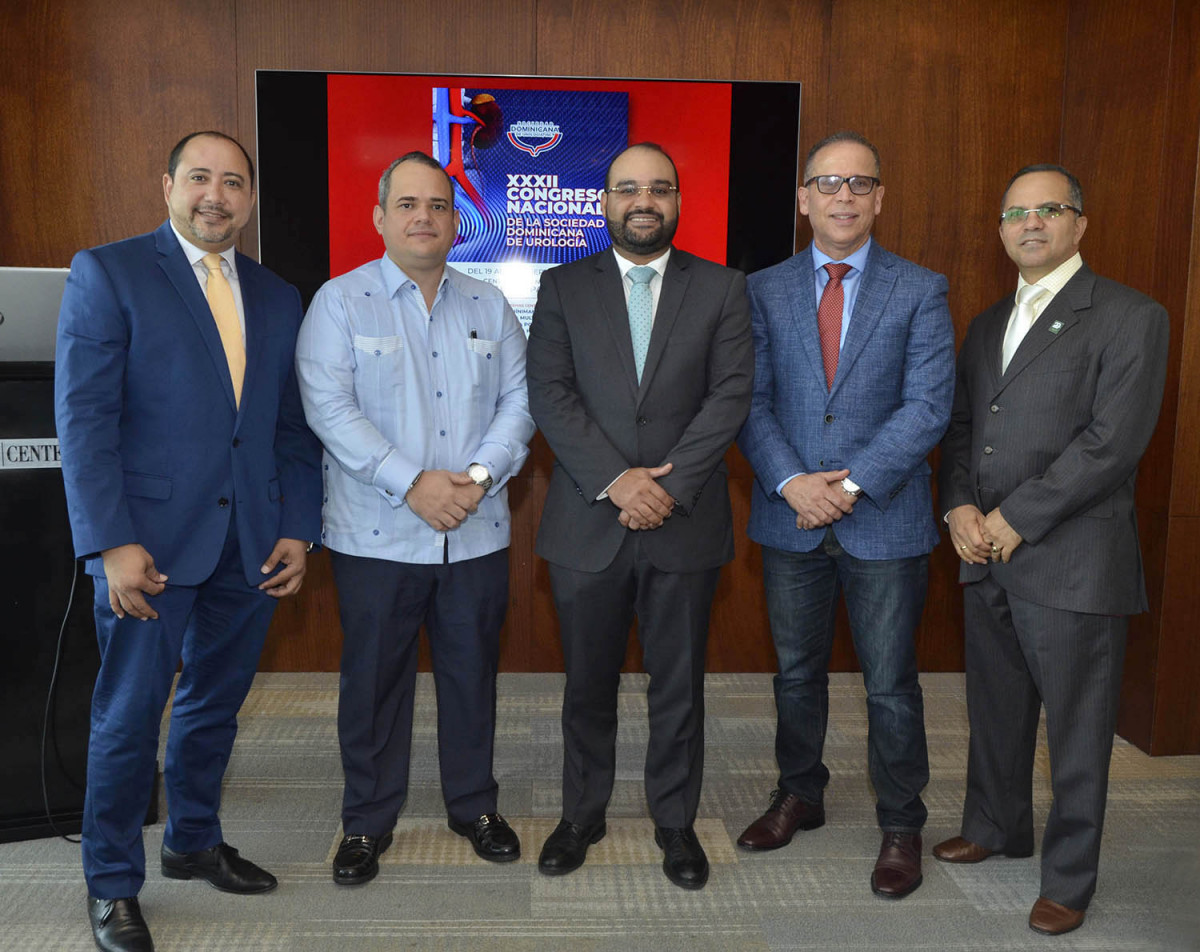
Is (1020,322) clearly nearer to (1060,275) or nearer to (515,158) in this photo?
(1060,275)

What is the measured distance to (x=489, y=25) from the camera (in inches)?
173

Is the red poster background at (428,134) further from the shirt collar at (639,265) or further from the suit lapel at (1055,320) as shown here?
the suit lapel at (1055,320)

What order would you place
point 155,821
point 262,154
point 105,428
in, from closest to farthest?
point 105,428, point 155,821, point 262,154

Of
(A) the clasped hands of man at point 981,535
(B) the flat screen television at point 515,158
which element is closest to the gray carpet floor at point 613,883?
(A) the clasped hands of man at point 981,535

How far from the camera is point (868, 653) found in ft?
9.17

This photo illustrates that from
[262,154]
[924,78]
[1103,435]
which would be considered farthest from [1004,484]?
[262,154]

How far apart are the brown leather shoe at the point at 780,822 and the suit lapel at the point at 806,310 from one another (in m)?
1.26

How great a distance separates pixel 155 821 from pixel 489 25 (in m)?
3.43

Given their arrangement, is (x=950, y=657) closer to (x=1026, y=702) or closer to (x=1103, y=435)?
(x=1026, y=702)

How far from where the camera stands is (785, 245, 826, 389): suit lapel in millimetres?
2758

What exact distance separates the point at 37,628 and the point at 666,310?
2024 mm

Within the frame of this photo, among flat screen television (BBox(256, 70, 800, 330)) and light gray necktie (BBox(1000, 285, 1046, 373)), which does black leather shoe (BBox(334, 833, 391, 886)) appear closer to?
light gray necktie (BBox(1000, 285, 1046, 373))

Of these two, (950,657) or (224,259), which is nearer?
(224,259)

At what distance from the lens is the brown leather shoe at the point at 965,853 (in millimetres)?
2840
